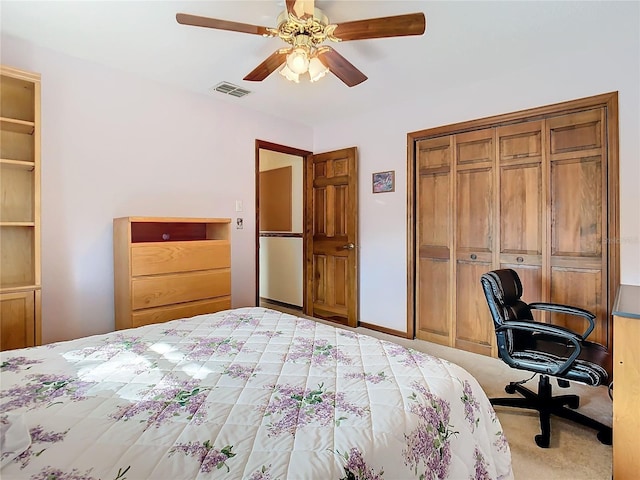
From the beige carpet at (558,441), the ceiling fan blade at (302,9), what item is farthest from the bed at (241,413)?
the ceiling fan blade at (302,9)

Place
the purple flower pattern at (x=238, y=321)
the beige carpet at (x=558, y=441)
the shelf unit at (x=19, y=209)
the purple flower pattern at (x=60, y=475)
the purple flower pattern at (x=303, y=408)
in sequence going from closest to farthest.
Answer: the purple flower pattern at (x=60, y=475) → the purple flower pattern at (x=303, y=408) → the beige carpet at (x=558, y=441) → the purple flower pattern at (x=238, y=321) → the shelf unit at (x=19, y=209)

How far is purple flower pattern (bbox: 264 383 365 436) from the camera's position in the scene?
0.91 metres

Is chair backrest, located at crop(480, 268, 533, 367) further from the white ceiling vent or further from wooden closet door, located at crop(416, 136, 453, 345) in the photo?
the white ceiling vent

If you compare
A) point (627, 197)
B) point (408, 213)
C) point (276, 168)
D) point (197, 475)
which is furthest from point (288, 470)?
point (276, 168)

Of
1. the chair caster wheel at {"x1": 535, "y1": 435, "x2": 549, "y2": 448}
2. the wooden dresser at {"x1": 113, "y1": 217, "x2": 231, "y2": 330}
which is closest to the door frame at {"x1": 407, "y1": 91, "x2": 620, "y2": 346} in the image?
the chair caster wheel at {"x1": 535, "y1": 435, "x2": 549, "y2": 448}

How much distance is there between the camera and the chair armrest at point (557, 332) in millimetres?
1786

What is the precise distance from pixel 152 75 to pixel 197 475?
3.17 m

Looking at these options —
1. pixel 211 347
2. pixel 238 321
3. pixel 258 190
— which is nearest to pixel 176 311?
pixel 238 321

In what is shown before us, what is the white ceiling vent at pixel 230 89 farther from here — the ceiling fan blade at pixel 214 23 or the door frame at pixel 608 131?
the door frame at pixel 608 131

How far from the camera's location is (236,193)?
369 centimetres

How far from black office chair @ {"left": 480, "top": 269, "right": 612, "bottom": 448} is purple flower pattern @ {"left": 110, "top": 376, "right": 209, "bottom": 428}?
1.74 m

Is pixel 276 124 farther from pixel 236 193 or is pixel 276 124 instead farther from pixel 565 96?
pixel 565 96

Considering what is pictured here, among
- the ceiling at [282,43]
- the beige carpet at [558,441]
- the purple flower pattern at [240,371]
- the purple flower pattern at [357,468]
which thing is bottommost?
the beige carpet at [558,441]

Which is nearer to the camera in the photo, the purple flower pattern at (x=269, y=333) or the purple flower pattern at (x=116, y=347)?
the purple flower pattern at (x=116, y=347)
